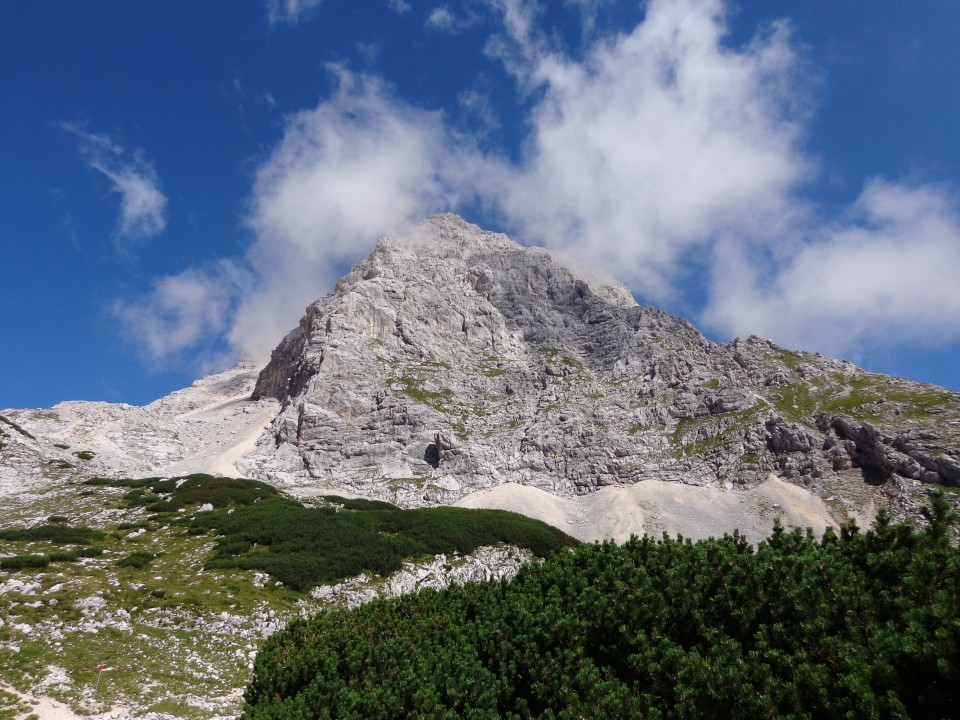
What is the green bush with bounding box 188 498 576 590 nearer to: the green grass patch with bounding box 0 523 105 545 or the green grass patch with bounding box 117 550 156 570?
the green grass patch with bounding box 117 550 156 570

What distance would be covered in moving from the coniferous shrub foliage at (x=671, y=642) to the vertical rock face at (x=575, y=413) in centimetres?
10412

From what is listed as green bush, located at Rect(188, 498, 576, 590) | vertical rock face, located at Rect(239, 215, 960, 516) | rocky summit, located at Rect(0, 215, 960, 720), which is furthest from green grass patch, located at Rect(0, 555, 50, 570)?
vertical rock face, located at Rect(239, 215, 960, 516)

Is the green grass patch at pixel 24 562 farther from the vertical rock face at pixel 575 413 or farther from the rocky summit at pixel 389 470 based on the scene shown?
the vertical rock face at pixel 575 413

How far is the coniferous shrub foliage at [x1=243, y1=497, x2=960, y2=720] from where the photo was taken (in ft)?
29.1

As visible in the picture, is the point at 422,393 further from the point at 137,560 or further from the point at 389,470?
the point at 137,560

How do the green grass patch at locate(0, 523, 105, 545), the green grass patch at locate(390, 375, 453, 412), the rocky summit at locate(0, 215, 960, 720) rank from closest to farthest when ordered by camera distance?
the rocky summit at locate(0, 215, 960, 720) → the green grass patch at locate(0, 523, 105, 545) → the green grass patch at locate(390, 375, 453, 412)

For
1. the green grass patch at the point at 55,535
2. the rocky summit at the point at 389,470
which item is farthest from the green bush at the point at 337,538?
the green grass patch at the point at 55,535

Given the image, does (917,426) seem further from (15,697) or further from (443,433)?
(15,697)

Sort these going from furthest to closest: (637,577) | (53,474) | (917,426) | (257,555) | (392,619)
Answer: (917,426) → (53,474) → (257,555) → (392,619) → (637,577)

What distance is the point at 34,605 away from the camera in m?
28.6

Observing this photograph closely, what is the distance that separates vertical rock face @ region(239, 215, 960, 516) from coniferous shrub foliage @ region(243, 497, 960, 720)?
342 ft

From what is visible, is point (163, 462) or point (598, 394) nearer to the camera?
point (163, 462)

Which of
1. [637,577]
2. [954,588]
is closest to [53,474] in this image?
[637,577]

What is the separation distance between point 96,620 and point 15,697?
9757 mm
